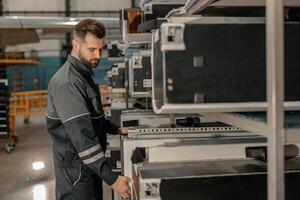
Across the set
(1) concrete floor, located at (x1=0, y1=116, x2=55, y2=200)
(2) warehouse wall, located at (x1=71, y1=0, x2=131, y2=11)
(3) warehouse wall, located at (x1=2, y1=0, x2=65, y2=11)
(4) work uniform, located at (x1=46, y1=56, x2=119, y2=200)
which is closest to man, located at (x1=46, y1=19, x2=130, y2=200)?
(4) work uniform, located at (x1=46, y1=56, x2=119, y2=200)

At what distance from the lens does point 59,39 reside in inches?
589

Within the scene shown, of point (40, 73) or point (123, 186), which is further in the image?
point (40, 73)

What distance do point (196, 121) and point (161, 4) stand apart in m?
0.81

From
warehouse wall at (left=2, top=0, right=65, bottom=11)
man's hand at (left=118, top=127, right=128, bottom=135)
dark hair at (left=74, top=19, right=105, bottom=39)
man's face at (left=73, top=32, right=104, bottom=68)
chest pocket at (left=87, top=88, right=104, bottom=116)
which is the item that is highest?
warehouse wall at (left=2, top=0, right=65, bottom=11)

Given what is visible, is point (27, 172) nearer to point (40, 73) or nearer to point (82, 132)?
point (82, 132)

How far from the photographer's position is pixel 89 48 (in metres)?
2.10

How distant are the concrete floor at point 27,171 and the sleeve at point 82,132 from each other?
2.58 metres

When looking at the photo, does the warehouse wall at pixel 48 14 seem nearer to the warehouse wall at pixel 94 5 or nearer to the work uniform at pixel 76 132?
the warehouse wall at pixel 94 5

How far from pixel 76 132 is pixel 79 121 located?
0.18 feet

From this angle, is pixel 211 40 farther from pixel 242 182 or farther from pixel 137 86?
pixel 137 86

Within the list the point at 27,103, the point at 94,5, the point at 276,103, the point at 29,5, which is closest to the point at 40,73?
the point at 29,5

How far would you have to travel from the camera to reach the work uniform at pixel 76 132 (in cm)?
189

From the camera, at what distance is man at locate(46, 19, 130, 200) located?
1888 mm

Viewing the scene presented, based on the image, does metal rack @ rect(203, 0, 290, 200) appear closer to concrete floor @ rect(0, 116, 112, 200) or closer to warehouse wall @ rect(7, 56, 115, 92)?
concrete floor @ rect(0, 116, 112, 200)
